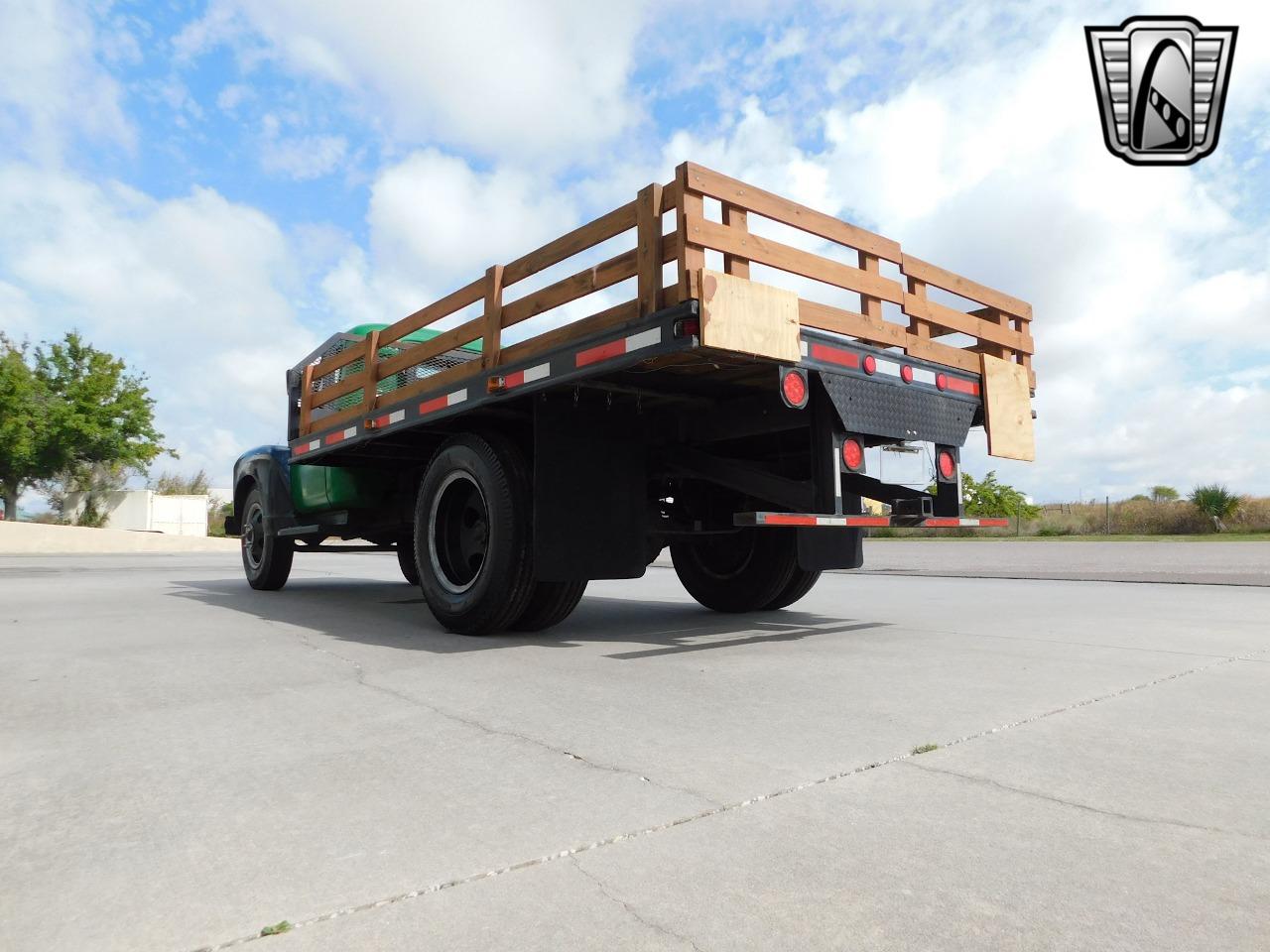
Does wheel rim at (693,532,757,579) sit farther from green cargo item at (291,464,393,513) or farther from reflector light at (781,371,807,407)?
Result: green cargo item at (291,464,393,513)

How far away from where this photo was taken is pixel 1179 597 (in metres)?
8.20

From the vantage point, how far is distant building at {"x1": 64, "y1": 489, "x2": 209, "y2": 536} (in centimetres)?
4147

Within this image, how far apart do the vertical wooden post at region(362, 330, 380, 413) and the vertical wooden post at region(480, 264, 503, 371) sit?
1.82m

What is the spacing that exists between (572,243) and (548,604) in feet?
7.79

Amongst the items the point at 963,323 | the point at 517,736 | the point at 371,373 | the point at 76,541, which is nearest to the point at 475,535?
the point at 371,373

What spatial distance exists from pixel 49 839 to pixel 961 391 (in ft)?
17.5

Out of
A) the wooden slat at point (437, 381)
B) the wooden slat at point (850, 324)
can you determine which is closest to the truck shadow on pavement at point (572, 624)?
the wooden slat at point (437, 381)

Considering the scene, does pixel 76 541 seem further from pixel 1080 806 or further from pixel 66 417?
pixel 1080 806

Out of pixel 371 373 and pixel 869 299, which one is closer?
pixel 869 299

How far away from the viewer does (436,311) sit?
240 inches

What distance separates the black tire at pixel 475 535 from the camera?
5305 mm

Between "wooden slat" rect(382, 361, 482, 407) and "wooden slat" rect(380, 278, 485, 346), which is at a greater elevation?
"wooden slat" rect(380, 278, 485, 346)

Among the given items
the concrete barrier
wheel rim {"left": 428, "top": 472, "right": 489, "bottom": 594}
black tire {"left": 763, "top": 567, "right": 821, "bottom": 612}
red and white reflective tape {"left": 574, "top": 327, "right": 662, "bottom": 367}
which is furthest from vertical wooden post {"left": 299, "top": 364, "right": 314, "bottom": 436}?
the concrete barrier

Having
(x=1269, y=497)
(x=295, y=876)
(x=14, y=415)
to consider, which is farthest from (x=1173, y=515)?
(x=14, y=415)
